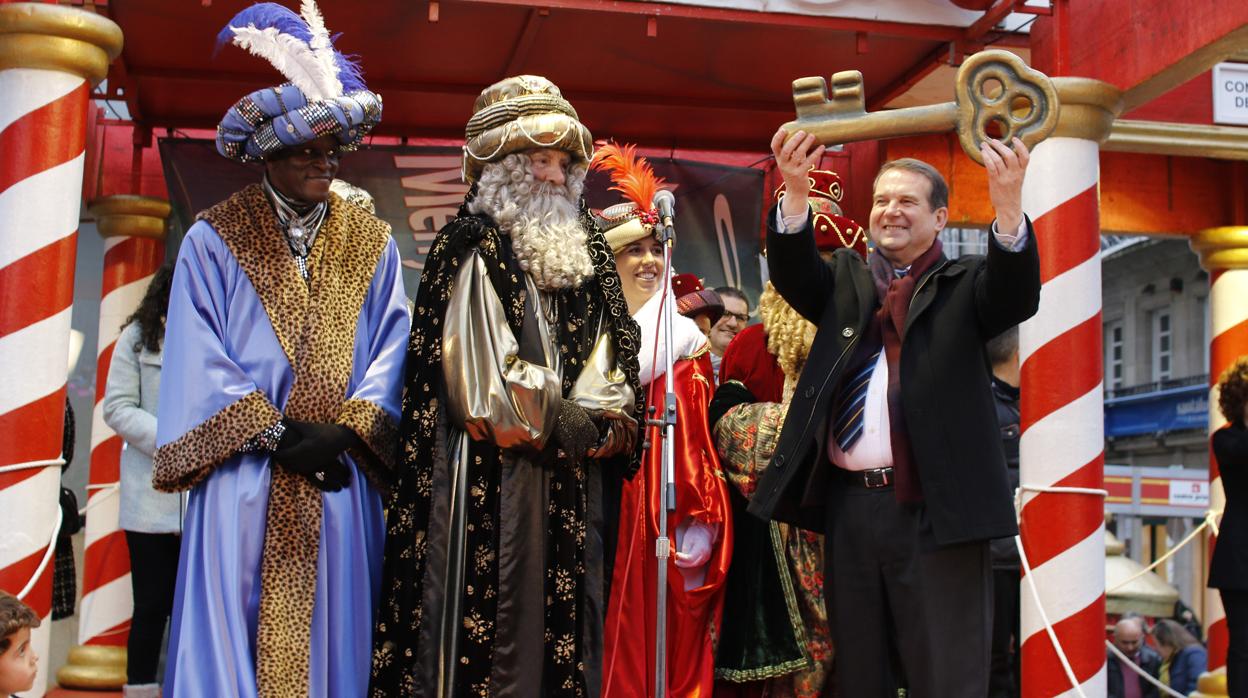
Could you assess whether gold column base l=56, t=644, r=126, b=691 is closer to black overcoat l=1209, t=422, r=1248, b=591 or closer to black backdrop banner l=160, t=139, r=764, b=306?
black backdrop banner l=160, t=139, r=764, b=306

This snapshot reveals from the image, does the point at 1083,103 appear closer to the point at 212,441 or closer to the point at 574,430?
the point at 574,430

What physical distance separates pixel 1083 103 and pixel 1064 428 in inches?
56.1

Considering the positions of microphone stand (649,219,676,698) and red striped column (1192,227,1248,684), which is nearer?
microphone stand (649,219,676,698)

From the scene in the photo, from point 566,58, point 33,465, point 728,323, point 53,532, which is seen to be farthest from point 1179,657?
point 33,465

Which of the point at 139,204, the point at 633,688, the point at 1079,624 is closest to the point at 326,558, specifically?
Result: the point at 633,688

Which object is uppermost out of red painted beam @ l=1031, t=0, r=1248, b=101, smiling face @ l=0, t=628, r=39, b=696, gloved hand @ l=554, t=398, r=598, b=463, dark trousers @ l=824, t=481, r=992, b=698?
red painted beam @ l=1031, t=0, r=1248, b=101

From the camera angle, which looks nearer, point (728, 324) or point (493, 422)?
point (493, 422)

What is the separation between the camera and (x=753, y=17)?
6.35 m

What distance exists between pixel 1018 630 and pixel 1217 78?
3.04m

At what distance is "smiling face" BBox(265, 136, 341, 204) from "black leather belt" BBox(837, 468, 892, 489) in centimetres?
172

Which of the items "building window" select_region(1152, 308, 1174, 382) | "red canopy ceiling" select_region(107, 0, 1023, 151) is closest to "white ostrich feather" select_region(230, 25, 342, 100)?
"red canopy ceiling" select_region(107, 0, 1023, 151)

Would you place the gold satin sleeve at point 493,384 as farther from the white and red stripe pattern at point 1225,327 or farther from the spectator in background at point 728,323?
the white and red stripe pattern at point 1225,327

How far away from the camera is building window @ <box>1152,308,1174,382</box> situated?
99.2 ft

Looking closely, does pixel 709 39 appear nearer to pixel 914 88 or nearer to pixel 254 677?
pixel 914 88
